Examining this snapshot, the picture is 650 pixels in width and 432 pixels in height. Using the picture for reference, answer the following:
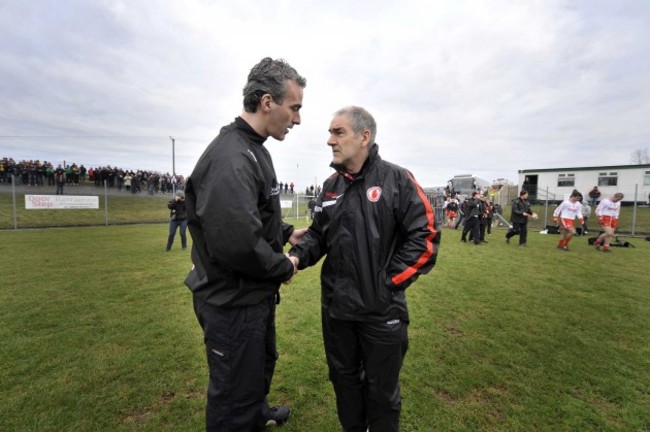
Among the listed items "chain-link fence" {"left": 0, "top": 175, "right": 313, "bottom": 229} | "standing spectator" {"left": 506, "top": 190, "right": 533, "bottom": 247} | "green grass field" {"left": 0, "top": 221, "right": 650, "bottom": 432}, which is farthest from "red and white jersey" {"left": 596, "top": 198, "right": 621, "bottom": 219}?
"chain-link fence" {"left": 0, "top": 175, "right": 313, "bottom": 229}

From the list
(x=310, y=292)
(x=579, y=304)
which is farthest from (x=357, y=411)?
(x=579, y=304)

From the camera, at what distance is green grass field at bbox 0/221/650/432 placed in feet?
9.43

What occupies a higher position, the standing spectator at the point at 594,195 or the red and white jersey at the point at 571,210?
the standing spectator at the point at 594,195

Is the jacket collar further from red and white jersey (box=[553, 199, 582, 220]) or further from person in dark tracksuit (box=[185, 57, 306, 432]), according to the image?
red and white jersey (box=[553, 199, 582, 220])

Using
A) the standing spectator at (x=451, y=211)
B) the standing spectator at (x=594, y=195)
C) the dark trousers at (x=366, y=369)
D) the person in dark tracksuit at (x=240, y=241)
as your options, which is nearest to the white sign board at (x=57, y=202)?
the person in dark tracksuit at (x=240, y=241)

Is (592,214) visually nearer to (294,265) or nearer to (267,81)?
(294,265)

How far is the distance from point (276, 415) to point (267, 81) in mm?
2673

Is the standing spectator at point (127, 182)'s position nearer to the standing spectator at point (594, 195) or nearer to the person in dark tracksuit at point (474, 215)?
the person in dark tracksuit at point (474, 215)

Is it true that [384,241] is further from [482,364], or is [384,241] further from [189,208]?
[482,364]

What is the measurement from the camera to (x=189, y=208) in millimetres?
1891

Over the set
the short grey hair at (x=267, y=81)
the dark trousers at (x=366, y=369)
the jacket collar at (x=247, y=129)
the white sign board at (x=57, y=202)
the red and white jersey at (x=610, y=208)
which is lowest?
the dark trousers at (x=366, y=369)

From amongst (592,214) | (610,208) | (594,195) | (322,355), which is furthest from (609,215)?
(594,195)

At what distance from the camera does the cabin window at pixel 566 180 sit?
29438 mm

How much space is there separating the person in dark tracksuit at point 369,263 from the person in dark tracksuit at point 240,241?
0.47m
